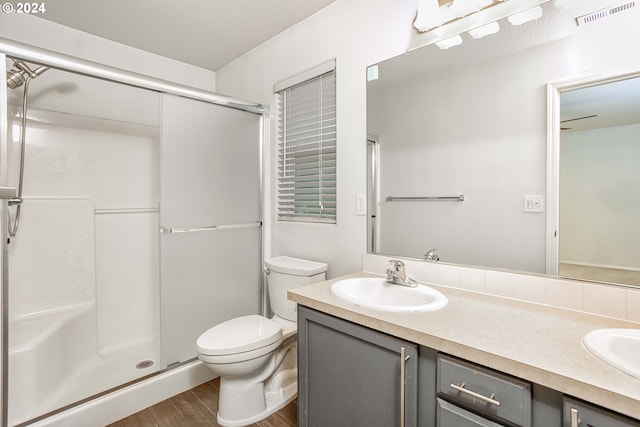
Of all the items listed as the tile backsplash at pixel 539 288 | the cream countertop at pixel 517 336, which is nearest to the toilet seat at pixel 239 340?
the cream countertop at pixel 517 336

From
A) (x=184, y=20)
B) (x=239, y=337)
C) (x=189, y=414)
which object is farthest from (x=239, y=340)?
(x=184, y=20)

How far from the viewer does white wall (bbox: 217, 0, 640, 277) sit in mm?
1631

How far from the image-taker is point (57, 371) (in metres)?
1.94

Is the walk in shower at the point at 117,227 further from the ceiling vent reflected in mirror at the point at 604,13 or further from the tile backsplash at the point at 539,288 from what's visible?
the ceiling vent reflected in mirror at the point at 604,13

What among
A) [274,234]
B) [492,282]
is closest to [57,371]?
[274,234]

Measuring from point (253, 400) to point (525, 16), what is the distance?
2230 millimetres

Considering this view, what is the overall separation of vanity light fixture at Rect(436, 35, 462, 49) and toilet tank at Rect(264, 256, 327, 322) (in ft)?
4.39

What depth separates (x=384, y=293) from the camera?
1.45 m

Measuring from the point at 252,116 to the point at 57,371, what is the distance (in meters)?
2.10

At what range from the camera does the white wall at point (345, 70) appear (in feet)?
5.35

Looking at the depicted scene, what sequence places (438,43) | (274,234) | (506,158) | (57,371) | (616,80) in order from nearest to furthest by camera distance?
(616,80)
(506,158)
(438,43)
(57,371)
(274,234)

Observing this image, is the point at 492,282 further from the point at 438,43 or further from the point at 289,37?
the point at 289,37

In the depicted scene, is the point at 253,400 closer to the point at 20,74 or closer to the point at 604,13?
the point at 20,74

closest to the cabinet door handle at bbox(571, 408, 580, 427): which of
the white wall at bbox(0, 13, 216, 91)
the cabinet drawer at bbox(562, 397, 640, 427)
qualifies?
the cabinet drawer at bbox(562, 397, 640, 427)
